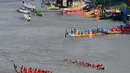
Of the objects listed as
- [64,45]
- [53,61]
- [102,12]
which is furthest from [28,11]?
[53,61]

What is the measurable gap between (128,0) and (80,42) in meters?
56.0

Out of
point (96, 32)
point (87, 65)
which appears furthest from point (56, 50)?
point (96, 32)

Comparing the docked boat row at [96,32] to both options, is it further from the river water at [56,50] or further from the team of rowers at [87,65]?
the team of rowers at [87,65]

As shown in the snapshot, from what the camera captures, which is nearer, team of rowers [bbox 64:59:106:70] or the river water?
team of rowers [bbox 64:59:106:70]

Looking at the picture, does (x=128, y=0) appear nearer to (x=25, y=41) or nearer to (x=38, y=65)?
(x=25, y=41)

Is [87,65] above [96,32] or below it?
above

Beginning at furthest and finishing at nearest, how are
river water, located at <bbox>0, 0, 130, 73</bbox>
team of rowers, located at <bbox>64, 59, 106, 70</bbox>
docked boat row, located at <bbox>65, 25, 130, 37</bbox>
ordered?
1. docked boat row, located at <bbox>65, 25, 130, 37</bbox>
2. river water, located at <bbox>0, 0, 130, 73</bbox>
3. team of rowers, located at <bbox>64, 59, 106, 70</bbox>

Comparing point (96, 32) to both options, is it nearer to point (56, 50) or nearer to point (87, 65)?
point (56, 50)

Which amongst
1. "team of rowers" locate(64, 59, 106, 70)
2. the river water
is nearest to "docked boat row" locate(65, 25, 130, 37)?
the river water

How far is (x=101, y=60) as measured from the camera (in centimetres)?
5331

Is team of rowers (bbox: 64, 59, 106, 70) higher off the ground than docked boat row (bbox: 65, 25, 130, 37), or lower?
higher

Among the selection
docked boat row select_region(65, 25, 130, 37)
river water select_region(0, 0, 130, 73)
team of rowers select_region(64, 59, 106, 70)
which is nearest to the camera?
team of rowers select_region(64, 59, 106, 70)

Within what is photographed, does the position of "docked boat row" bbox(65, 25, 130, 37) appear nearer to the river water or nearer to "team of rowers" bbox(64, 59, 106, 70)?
the river water

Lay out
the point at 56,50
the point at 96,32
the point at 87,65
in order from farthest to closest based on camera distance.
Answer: the point at 96,32
the point at 56,50
the point at 87,65
